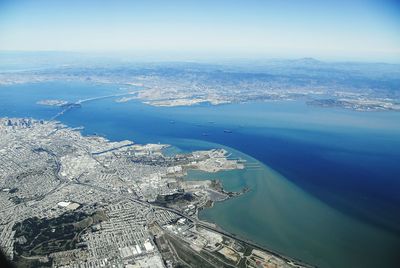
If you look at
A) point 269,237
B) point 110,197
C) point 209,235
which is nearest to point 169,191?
point 110,197

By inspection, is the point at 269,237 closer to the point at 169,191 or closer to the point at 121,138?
the point at 169,191

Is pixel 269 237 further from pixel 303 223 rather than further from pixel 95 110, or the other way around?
pixel 95 110

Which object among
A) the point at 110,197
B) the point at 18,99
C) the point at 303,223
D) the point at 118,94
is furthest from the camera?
the point at 118,94

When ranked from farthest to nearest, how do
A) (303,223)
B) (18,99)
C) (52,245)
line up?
(18,99), (303,223), (52,245)

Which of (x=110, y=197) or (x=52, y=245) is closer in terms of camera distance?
(x=52, y=245)

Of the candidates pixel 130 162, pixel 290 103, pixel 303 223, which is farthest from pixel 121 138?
pixel 290 103

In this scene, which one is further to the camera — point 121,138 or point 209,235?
point 121,138
